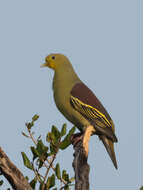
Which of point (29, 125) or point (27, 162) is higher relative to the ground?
point (29, 125)

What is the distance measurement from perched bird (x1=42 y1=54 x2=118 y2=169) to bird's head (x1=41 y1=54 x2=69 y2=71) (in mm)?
331

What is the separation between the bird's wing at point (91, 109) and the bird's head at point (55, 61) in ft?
2.70

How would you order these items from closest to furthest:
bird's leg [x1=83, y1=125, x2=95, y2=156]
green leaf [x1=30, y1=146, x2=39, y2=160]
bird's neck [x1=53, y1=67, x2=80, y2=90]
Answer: green leaf [x1=30, y1=146, x2=39, y2=160] < bird's leg [x1=83, y1=125, x2=95, y2=156] < bird's neck [x1=53, y1=67, x2=80, y2=90]

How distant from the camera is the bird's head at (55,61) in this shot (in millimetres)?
7965

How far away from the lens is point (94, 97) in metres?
7.55

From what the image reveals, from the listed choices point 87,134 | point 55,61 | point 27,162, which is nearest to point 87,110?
point 87,134

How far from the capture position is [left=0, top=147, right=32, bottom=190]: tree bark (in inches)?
189

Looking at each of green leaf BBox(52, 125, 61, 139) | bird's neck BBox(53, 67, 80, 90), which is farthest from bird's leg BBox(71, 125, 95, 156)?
bird's neck BBox(53, 67, 80, 90)

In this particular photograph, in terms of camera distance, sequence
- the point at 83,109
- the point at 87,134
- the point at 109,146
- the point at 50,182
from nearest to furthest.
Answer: the point at 50,182 < the point at 87,134 < the point at 83,109 < the point at 109,146

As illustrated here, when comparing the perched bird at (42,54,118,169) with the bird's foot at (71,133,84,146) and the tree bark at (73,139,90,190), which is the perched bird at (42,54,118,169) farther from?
the tree bark at (73,139,90,190)

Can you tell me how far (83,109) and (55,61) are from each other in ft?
5.10

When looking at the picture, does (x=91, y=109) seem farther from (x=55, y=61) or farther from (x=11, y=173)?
(x=11, y=173)

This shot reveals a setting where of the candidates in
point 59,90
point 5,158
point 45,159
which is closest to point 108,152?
point 59,90

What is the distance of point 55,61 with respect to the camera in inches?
314
